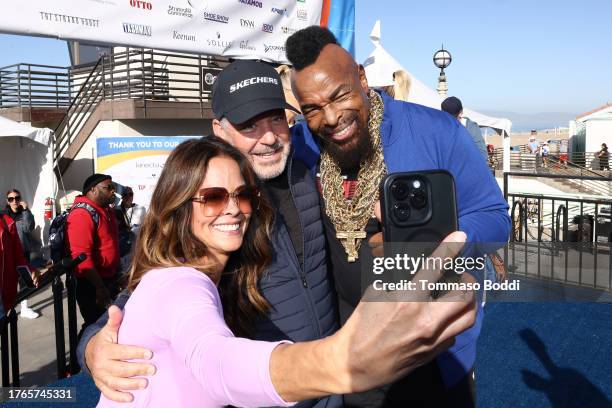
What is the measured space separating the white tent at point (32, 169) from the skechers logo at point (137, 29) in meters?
6.96

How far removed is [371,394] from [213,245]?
3.86ft

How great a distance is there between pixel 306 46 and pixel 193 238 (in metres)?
1.10

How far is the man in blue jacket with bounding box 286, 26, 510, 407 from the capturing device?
2.02 m

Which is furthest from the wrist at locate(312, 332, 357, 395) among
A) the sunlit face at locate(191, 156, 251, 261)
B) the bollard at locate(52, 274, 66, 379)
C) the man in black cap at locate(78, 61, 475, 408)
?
the bollard at locate(52, 274, 66, 379)

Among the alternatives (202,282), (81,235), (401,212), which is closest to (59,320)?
(81,235)

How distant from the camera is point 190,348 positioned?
3.44 ft

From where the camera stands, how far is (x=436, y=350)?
2.60 ft

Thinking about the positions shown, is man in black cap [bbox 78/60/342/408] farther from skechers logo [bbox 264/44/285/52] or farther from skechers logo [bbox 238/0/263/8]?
skechers logo [bbox 264/44/285/52]

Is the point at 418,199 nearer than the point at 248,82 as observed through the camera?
Yes

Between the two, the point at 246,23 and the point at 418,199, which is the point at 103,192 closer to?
the point at 246,23

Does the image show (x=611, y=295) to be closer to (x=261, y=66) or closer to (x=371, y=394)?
(x=371, y=394)

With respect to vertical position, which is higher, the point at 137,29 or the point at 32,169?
the point at 137,29

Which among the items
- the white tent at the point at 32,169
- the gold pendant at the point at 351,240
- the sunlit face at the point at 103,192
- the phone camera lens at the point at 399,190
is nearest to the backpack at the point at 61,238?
the sunlit face at the point at 103,192

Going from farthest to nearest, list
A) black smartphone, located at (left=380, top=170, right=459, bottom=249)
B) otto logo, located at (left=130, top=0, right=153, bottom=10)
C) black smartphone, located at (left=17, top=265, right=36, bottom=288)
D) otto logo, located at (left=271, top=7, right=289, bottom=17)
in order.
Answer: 1. otto logo, located at (left=271, top=7, right=289, bottom=17)
2. black smartphone, located at (left=17, top=265, right=36, bottom=288)
3. otto logo, located at (left=130, top=0, right=153, bottom=10)
4. black smartphone, located at (left=380, top=170, right=459, bottom=249)
